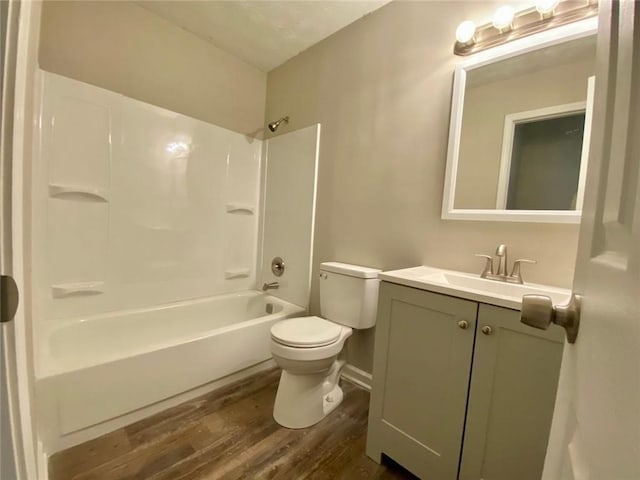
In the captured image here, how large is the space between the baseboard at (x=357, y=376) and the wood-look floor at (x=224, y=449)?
8.6 inches

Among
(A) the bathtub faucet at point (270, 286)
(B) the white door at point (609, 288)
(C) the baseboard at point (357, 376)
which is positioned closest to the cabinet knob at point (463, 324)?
(B) the white door at point (609, 288)

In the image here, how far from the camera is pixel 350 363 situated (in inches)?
76.2

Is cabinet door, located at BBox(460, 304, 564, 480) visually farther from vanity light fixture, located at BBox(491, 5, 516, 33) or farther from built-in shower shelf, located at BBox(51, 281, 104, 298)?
built-in shower shelf, located at BBox(51, 281, 104, 298)

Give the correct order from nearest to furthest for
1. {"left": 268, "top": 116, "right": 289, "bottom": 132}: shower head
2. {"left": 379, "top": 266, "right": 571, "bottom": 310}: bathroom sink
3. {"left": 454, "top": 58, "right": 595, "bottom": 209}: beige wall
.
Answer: {"left": 379, "top": 266, "right": 571, "bottom": 310}: bathroom sink → {"left": 454, "top": 58, "right": 595, "bottom": 209}: beige wall → {"left": 268, "top": 116, "right": 289, "bottom": 132}: shower head

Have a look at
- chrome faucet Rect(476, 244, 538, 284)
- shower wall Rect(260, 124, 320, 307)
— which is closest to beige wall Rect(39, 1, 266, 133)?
shower wall Rect(260, 124, 320, 307)

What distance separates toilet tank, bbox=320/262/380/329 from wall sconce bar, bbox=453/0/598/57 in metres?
1.25

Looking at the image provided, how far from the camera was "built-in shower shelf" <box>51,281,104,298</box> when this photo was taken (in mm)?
1635

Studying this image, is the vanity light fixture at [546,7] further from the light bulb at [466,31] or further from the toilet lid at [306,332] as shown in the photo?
the toilet lid at [306,332]

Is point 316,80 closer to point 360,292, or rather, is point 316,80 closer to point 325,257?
point 325,257

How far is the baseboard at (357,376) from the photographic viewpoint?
6.00ft

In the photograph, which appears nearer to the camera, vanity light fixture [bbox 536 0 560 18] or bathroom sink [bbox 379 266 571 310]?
bathroom sink [bbox 379 266 571 310]

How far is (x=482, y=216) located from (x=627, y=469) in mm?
1298

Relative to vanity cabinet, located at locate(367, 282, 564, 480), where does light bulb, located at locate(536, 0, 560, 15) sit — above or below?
above

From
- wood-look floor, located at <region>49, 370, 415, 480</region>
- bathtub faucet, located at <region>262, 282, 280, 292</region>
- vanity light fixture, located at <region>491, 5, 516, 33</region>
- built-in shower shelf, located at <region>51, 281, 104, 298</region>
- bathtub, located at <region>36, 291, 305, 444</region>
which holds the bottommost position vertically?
wood-look floor, located at <region>49, 370, 415, 480</region>
